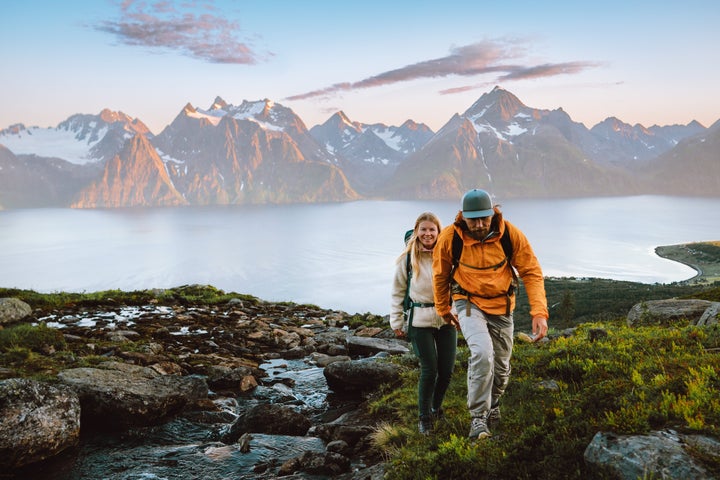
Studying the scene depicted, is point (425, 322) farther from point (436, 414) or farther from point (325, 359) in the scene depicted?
point (325, 359)

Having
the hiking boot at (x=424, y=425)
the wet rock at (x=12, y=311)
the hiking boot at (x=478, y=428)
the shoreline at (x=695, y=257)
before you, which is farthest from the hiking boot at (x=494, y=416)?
the shoreline at (x=695, y=257)

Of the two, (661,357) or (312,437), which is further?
(312,437)

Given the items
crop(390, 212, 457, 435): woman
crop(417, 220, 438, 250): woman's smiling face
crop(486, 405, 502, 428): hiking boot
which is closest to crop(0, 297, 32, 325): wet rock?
crop(390, 212, 457, 435): woman

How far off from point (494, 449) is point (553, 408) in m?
1.32

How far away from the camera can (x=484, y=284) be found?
260 inches

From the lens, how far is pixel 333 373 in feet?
40.9

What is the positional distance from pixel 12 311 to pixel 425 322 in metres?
16.9

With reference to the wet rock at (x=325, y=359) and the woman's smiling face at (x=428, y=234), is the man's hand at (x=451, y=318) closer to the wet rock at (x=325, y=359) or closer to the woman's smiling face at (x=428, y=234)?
the woman's smiling face at (x=428, y=234)

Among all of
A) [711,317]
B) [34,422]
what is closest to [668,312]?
[711,317]

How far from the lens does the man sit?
6465 millimetres

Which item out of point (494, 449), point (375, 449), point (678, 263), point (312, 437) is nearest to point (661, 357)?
point (494, 449)

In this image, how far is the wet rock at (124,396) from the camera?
9.23 m

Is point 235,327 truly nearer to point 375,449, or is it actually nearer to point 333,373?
point 333,373

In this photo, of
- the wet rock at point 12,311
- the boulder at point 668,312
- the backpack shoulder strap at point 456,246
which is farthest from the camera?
the wet rock at point 12,311
